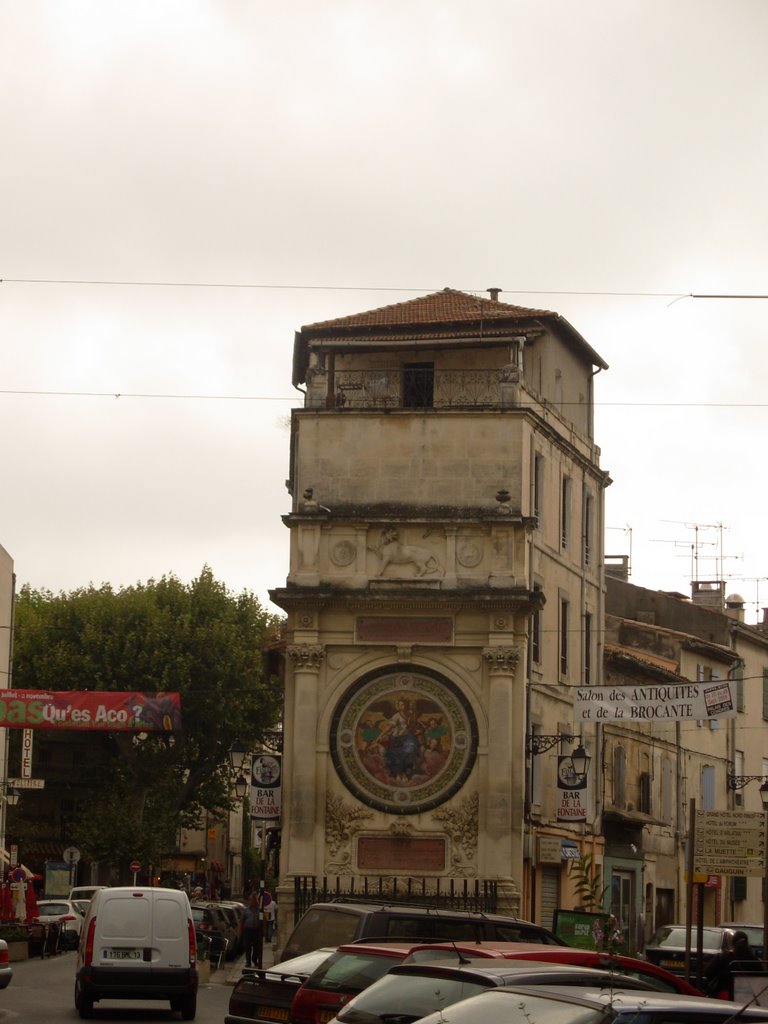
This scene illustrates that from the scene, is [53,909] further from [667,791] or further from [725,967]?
[725,967]

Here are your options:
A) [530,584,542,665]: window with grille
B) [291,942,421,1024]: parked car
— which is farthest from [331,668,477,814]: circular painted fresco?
[291,942,421,1024]: parked car

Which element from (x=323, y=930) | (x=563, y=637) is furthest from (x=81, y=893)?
(x=323, y=930)

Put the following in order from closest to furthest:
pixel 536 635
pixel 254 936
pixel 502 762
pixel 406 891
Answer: pixel 254 936 < pixel 406 891 < pixel 502 762 < pixel 536 635

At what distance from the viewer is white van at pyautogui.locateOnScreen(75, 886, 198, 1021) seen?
944 inches

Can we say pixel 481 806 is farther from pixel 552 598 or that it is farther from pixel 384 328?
pixel 384 328

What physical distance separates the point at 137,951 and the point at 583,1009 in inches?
622

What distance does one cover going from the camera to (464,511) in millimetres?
43500

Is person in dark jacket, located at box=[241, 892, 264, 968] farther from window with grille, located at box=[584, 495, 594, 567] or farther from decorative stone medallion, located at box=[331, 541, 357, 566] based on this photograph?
window with grille, located at box=[584, 495, 594, 567]

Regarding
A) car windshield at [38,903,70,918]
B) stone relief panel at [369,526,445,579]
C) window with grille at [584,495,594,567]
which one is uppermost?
window with grille at [584,495,594,567]

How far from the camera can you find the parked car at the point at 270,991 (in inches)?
703

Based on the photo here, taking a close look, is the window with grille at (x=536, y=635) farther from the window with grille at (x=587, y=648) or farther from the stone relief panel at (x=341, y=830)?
the stone relief panel at (x=341, y=830)

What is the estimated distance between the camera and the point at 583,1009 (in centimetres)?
934

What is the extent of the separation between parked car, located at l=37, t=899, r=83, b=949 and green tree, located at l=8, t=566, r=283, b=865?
22.2m

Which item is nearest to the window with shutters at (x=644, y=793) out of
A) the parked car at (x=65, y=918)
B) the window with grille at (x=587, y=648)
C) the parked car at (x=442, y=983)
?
the window with grille at (x=587, y=648)
